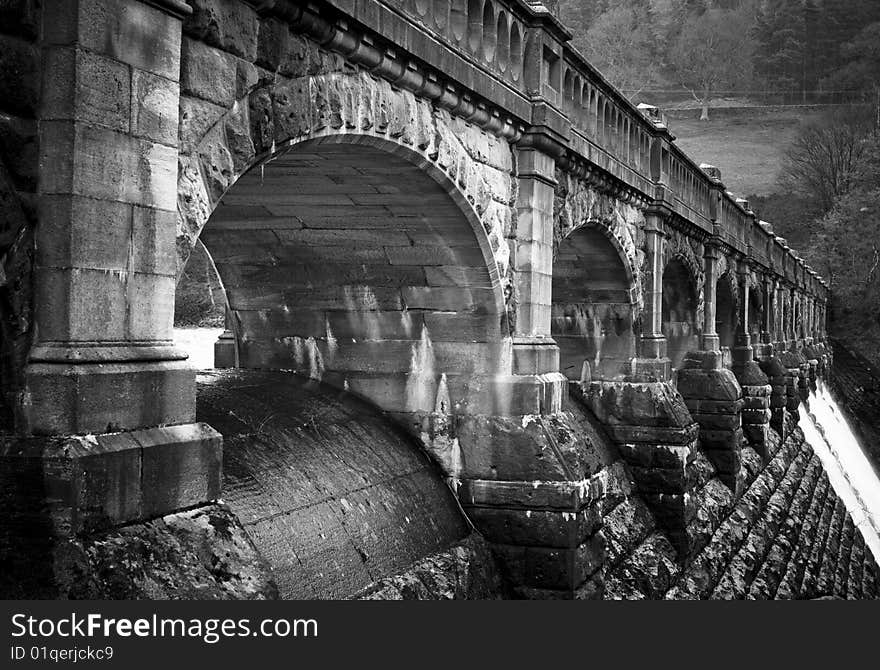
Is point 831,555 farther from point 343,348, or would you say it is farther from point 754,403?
point 343,348

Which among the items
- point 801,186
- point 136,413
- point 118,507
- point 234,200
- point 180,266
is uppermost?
point 801,186

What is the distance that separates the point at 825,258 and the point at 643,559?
41461 millimetres

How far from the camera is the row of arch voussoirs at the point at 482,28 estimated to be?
7.42 meters

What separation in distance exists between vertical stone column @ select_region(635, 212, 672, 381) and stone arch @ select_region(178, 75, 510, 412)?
18.1ft

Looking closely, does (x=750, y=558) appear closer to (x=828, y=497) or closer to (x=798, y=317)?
(x=828, y=497)

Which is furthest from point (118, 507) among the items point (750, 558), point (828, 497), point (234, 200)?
point (828, 497)

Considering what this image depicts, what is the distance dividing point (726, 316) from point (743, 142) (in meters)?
49.7

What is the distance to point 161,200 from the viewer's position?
4512 millimetres

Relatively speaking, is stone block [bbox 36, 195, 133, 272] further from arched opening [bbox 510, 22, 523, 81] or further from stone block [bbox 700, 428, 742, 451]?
stone block [bbox 700, 428, 742, 451]

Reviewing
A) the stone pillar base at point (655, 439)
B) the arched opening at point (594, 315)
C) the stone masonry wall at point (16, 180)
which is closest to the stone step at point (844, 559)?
the stone pillar base at point (655, 439)

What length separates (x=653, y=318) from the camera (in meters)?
14.1

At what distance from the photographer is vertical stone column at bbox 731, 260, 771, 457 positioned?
21344mm

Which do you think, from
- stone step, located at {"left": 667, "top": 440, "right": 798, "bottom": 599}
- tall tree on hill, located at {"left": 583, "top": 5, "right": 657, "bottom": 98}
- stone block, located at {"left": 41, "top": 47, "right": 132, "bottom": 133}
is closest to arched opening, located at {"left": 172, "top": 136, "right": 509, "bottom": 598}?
stone block, located at {"left": 41, "top": 47, "right": 132, "bottom": 133}

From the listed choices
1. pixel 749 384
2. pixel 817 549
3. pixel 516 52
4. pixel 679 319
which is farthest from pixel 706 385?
pixel 516 52
